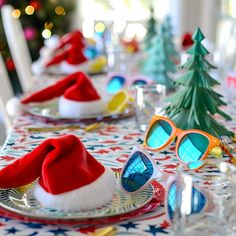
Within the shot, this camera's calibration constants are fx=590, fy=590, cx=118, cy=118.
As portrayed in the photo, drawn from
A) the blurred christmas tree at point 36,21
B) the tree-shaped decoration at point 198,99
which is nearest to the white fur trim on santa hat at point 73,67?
the tree-shaped decoration at point 198,99

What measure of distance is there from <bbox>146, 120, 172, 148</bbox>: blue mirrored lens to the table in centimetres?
2

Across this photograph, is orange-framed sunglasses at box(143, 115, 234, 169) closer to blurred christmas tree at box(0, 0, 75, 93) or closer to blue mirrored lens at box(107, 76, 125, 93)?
blue mirrored lens at box(107, 76, 125, 93)

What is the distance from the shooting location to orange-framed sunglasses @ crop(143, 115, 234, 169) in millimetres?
1020

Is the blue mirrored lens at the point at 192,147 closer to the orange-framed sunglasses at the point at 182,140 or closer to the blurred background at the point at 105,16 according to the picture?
the orange-framed sunglasses at the point at 182,140

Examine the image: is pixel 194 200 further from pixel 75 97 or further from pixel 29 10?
pixel 29 10

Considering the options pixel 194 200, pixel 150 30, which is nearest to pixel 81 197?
pixel 194 200

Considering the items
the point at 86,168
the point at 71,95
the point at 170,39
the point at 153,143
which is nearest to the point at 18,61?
the point at 170,39

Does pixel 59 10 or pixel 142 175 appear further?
pixel 59 10

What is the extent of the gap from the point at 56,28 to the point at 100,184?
387 centimetres

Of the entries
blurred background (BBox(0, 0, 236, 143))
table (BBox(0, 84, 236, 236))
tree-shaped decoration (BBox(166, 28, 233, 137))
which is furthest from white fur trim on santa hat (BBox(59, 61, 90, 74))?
blurred background (BBox(0, 0, 236, 143))

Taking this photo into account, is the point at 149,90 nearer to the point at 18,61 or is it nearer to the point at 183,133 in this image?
the point at 183,133

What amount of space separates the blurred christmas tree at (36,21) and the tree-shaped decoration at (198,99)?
3.24 m

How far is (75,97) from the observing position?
1385mm

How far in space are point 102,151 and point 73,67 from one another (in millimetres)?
989
